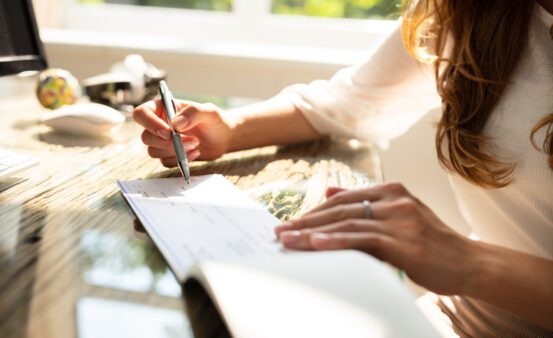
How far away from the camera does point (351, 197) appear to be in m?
0.59

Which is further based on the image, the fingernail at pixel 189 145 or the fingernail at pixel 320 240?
the fingernail at pixel 189 145

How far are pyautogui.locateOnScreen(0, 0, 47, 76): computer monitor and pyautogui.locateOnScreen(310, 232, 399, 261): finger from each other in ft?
2.01

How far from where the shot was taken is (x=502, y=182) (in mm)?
752

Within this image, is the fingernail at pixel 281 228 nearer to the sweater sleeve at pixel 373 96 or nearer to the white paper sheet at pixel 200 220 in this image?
the white paper sheet at pixel 200 220

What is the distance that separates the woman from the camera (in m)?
0.54

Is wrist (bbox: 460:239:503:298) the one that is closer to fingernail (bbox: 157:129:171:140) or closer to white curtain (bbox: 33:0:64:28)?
fingernail (bbox: 157:129:171:140)

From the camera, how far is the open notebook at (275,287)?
386 mm

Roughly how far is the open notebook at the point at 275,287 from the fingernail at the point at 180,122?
25 centimetres

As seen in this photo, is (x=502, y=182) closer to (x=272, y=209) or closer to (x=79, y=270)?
(x=272, y=209)

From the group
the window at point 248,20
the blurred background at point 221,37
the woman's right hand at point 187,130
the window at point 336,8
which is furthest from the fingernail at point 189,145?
the window at point 336,8

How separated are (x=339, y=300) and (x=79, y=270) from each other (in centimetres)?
23

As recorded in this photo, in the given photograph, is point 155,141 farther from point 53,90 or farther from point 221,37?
point 221,37

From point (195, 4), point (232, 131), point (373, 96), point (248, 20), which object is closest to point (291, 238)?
point (232, 131)

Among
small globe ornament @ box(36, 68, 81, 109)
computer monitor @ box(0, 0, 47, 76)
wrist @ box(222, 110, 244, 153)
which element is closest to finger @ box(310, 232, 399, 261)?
wrist @ box(222, 110, 244, 153)
